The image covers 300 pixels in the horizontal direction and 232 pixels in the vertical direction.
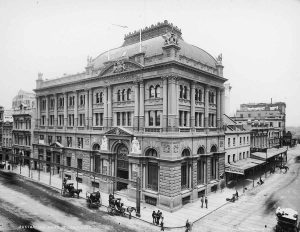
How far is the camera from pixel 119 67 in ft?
110

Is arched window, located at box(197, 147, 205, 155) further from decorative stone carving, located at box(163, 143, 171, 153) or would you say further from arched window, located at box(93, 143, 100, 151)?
arched window, located at box(93, 143, 100, 151)

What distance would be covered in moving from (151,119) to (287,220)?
17.2 m

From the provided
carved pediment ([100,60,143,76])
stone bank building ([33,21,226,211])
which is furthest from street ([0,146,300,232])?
carved pediment ([100,60,143,76])

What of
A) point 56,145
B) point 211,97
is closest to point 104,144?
point 56,145

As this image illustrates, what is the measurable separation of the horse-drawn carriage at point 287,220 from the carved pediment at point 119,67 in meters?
21.2

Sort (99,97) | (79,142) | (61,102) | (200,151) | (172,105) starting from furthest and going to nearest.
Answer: (61,102), (79,142), (99,97), (200,151), (172,105)

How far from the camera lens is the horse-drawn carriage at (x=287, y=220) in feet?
66.4

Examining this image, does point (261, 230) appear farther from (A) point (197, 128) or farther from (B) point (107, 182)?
(B) point (107, 182)

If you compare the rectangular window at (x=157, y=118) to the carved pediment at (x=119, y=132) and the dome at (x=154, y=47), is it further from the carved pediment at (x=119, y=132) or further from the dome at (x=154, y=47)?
the dome at (x=154, y=47)

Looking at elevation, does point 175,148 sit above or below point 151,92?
below

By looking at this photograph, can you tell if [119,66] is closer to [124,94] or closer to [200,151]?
[124,94]

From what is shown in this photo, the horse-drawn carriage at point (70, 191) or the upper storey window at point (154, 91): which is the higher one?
the upper storey window at point (154, 91)

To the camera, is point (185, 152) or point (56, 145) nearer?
point (185, 152)

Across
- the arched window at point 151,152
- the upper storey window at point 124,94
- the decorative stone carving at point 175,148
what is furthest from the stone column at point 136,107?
the decorative stone carving at point 175,148
